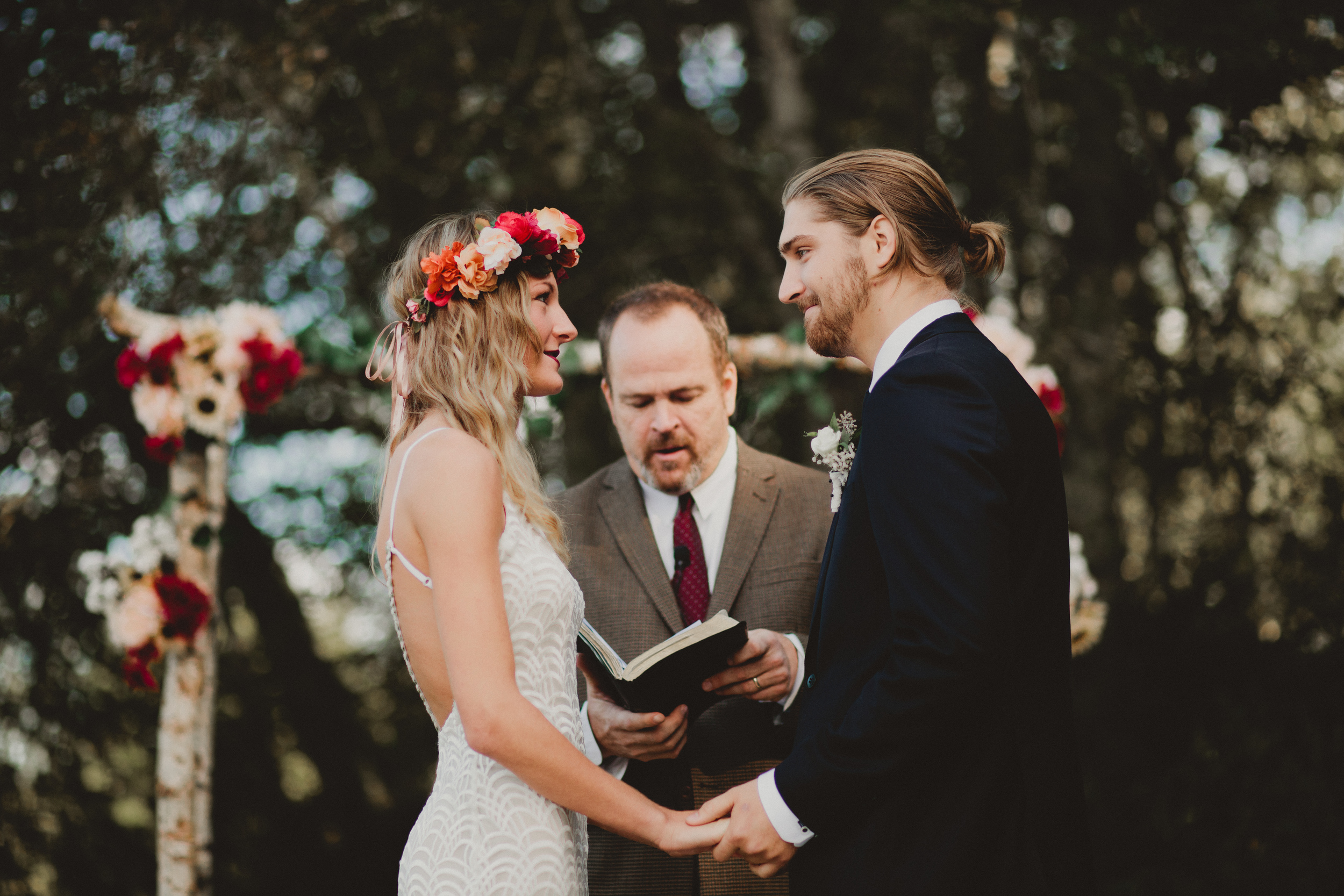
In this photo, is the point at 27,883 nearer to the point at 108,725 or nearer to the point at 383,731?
the point at 108,725

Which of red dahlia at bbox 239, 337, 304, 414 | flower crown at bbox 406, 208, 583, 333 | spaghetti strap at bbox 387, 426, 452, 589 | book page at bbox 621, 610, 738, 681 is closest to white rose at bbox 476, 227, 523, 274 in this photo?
flower crown at bbox 406, 208, 583, 333

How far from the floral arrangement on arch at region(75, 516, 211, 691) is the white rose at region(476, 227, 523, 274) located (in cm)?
243

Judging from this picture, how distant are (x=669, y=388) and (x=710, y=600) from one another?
2.17 ft

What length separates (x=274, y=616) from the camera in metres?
6.92

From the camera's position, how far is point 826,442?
7.89 ft

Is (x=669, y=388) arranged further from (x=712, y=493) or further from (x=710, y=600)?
(x=710, y=600)

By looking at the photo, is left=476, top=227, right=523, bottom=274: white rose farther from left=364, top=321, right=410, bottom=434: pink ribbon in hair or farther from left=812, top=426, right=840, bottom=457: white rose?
left=812, top=426, right=840, bottom=457: white rose

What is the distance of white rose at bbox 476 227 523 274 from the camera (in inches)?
84.5

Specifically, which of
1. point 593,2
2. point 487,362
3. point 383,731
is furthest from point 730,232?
point 487,362

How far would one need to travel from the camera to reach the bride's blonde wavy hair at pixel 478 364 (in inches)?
82.7

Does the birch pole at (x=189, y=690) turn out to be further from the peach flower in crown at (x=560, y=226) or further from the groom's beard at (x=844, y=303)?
the groom's beard at (x=844, y=303)

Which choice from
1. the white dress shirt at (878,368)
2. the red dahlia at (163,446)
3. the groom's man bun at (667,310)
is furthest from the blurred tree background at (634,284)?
the white dress shirt at (878,368)

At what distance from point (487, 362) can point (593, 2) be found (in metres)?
6.48

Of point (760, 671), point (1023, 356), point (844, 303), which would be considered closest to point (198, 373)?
point (760, 671)
